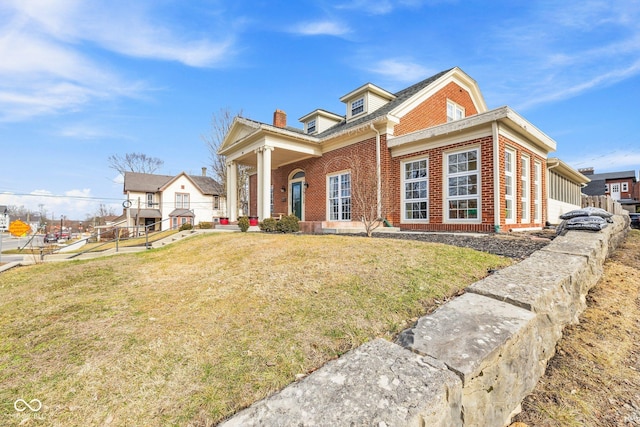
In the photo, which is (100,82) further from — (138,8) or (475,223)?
(475,223)

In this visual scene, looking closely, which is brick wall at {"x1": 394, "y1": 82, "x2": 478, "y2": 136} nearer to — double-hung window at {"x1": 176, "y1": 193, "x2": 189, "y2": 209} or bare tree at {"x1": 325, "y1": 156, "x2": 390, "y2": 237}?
bare tree at {"x1": 325, "y1": 156, "x2": 390, "y2": 237}

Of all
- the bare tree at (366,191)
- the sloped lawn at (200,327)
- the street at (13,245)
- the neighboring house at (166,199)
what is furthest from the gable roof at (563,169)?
the neighboring house at (166,199)

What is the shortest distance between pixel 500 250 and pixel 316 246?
3347mm

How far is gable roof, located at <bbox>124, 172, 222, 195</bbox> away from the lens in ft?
101

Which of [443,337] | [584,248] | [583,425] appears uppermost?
[584,248]

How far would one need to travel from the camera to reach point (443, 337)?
1.90 m

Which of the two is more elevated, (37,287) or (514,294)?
(514,294)

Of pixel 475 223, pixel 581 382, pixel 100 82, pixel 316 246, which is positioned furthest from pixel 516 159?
pixel 100 82

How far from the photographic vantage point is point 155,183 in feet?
107

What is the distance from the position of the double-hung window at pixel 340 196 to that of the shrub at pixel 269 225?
289cm

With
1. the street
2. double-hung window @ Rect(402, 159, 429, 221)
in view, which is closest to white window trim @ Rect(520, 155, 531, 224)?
double-hung window @ Rect(402, 159, 429, 221)

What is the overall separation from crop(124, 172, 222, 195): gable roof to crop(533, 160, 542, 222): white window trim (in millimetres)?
31354

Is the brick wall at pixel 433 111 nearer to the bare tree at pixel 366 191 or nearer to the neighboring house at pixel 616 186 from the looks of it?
the bare tree at pixel 366 191

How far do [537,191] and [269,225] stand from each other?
1005 cm
